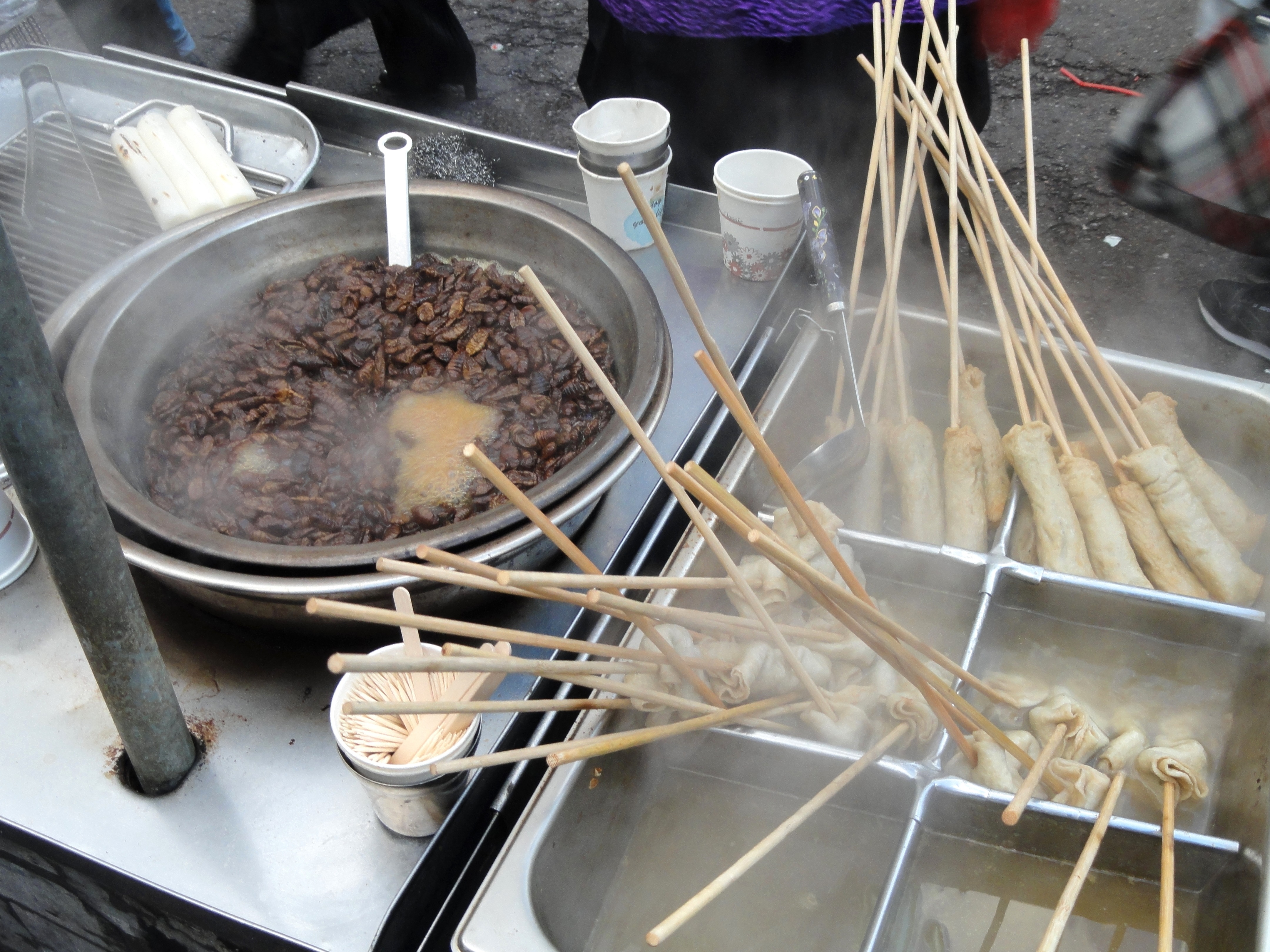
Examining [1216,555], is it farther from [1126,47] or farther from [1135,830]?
[1126,47]

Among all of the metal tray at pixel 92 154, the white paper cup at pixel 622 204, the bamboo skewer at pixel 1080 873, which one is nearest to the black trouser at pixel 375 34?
the metal tray at pixel 92 154

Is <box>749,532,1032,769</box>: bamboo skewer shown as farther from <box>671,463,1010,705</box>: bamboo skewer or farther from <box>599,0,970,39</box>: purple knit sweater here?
<box>599,0,970,39</box>: purple knit sweater

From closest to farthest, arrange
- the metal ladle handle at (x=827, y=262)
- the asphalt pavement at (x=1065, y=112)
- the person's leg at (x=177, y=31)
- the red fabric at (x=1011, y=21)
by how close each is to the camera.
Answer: the metal ladle handle at (x=827, y=262), the red fabric at (x=1011, y=21), the asphalt pavement at (x=1065, y=112), the person's leg at (x=177, y=31)

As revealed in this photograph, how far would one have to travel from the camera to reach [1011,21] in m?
3.48

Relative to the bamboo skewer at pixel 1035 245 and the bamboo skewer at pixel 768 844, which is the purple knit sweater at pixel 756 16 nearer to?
the bamboo skewer at pixel 1035 245

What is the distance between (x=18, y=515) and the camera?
7.55 feet

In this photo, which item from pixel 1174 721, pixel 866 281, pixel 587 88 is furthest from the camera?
pixel 587 88

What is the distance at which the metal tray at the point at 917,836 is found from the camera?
179 cm

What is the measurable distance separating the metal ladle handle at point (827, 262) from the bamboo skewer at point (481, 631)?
1.14 m

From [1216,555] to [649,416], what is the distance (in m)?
1.50

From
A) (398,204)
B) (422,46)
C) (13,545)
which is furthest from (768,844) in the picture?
(422,46)

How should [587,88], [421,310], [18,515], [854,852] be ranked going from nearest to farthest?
[854,852] < [18,515] < [421,310] < [587,88]

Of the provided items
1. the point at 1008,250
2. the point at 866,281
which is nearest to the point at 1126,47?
the point at 866,281

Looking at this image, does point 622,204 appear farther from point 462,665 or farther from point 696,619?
point 462,665
